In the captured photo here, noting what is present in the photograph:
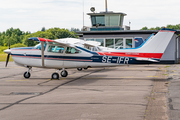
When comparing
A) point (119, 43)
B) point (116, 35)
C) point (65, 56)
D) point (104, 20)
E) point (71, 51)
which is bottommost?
point (65, 56)

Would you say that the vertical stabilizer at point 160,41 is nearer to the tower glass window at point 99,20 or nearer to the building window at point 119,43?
the building window at point 119,43

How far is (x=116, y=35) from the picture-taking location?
1238 inches

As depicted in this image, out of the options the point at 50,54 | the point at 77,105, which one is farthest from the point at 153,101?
the point at 50,54

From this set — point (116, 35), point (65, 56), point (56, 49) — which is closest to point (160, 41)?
point (65, 56)

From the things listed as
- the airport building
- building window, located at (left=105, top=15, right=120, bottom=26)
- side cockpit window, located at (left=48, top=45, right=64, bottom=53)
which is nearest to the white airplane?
side cockpit window, located at (left=48, top=45, right=64, bottom=53)

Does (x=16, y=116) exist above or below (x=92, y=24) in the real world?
below

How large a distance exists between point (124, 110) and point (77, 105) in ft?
5.02

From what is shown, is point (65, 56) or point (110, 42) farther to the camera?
point (110, 42)

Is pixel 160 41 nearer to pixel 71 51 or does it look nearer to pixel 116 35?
pixel 71 51

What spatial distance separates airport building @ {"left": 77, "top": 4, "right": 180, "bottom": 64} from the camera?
98.4 ft

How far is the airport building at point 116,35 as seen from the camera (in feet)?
98.4

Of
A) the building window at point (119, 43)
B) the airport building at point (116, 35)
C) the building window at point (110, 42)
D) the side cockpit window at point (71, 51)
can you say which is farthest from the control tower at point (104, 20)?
the side cockpit window at point (71, 51)

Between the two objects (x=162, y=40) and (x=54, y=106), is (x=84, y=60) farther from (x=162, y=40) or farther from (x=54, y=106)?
(x=54, y=106)

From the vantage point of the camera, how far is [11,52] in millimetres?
15562
